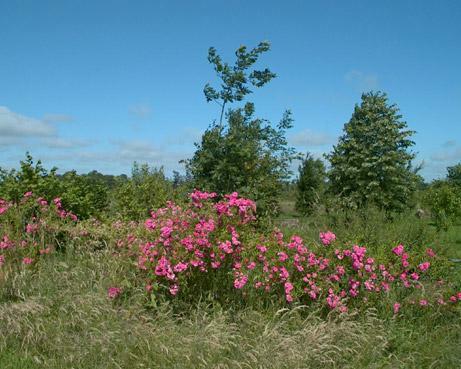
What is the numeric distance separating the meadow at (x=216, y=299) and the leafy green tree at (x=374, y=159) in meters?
9.32

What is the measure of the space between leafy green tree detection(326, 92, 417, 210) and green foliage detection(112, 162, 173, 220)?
6679 millimetres

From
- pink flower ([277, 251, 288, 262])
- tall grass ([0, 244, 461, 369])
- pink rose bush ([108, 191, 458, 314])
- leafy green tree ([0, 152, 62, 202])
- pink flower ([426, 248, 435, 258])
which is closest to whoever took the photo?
tall grass ([0, 244, 461, 369])

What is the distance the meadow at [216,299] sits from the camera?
3316 millimetres

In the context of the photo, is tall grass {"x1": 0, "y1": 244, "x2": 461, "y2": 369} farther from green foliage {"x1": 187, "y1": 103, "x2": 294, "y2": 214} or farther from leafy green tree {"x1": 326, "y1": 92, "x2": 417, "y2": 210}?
leafy green tree {"x1": 326, "y1": 92, "x2": 417, "y2": 210}

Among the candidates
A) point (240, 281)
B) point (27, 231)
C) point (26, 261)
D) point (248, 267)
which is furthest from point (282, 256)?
point (27, 231)

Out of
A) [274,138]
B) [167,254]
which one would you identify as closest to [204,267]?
[167,254]

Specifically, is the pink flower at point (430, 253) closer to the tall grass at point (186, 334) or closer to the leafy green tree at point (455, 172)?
the tall grass at point (186, 334)

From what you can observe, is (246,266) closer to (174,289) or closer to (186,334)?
(174,289)

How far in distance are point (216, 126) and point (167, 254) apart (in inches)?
152

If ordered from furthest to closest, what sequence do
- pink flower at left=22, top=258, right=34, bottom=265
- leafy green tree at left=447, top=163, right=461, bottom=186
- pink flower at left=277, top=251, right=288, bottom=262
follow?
leafy green tree at left=447, top=163, right=461, bottom=186 → pink flower at left=22, top=258, right=34, bottom=265 → pink flower at left=277, top=251, right=288, bottom=262

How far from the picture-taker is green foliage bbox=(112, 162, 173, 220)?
868 centimetres

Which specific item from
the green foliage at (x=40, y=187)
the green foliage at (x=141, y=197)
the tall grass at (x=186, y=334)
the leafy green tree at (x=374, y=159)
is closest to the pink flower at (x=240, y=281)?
the tall grass at (x=186, y=334)

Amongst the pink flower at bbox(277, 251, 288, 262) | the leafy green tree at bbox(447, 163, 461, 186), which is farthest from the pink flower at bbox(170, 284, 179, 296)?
the leafy green tree at bbox(447, 163, 461, 186)

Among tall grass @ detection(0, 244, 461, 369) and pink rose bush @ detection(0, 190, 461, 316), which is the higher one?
pink rose bush @ detection(0, 190, 461, 316)
